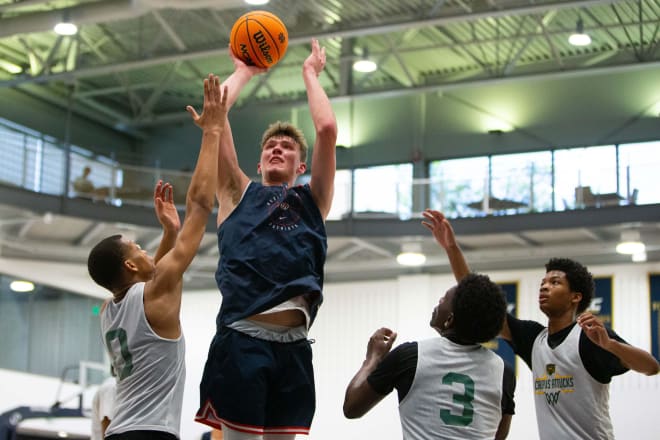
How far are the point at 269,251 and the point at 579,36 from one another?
63.2 feet

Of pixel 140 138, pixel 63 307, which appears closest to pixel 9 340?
pixel 63 307

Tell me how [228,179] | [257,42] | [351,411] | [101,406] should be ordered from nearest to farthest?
[351,411], [228,179], [257,42], [101,406]

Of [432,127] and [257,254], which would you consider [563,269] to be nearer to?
[257,254]

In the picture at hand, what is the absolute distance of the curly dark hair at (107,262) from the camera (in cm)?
521

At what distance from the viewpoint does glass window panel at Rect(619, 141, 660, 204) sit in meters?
19.7

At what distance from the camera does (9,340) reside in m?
22.3

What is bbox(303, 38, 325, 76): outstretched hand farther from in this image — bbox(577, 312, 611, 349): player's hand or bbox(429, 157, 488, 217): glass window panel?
bbox(429, 157, 488, 217): glass window panel

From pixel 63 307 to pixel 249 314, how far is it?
2074 centimetres

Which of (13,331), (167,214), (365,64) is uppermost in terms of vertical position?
(365,64)

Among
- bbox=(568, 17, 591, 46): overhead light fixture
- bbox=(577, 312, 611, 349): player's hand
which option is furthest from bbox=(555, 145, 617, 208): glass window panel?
bbox=(577, 312, 611, 349): player's hand

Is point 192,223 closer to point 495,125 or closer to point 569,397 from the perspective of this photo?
point 569,397

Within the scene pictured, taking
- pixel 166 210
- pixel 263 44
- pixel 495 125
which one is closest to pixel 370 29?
pixel 495 125

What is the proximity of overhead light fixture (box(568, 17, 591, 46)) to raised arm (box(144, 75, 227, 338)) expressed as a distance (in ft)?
61.0

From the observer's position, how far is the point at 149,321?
16.7 feet
